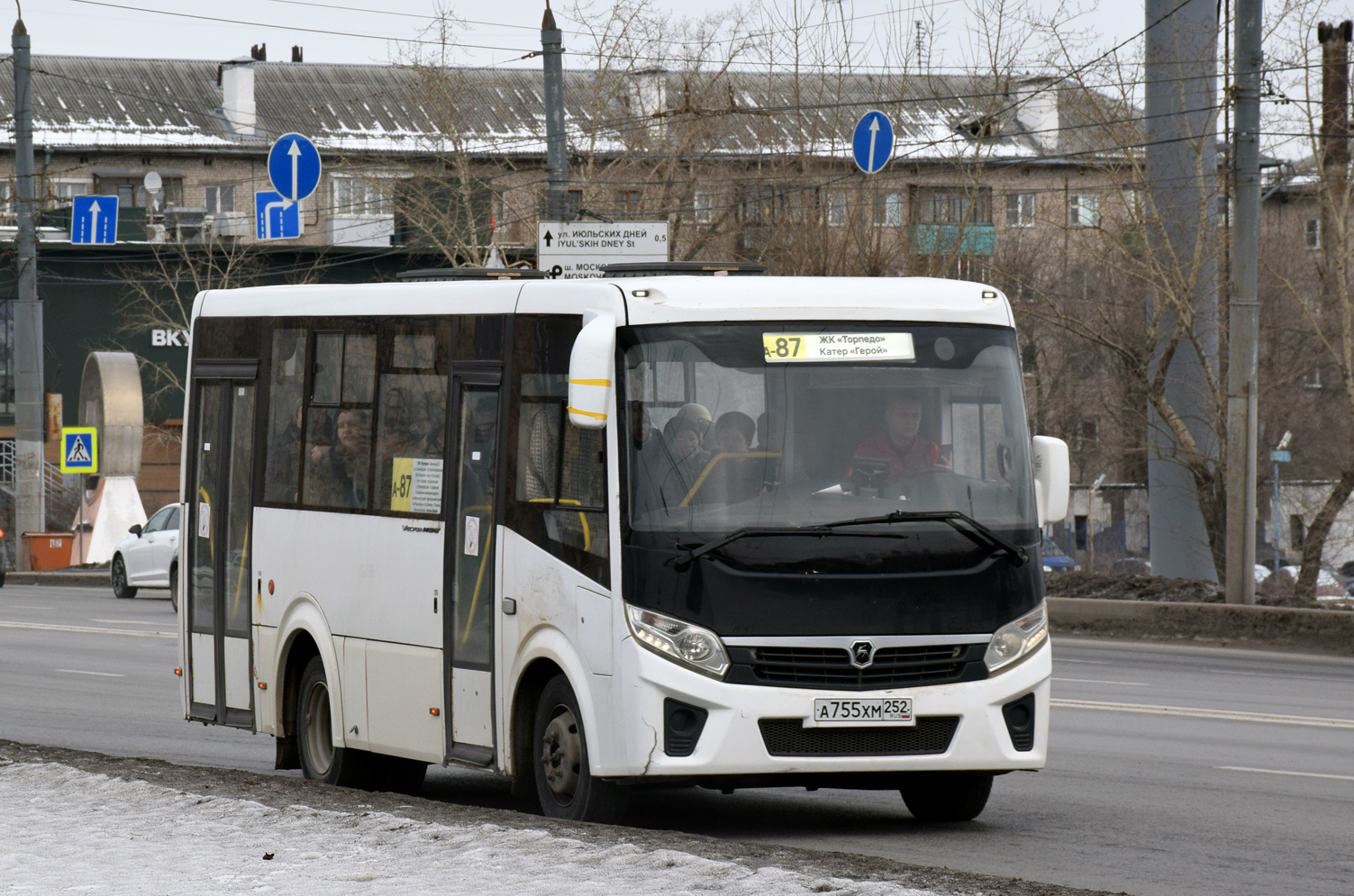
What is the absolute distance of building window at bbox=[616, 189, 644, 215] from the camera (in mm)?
38031

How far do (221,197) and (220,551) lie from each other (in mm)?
55699

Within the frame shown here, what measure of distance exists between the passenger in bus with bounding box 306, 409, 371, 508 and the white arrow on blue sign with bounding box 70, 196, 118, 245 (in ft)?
95.3

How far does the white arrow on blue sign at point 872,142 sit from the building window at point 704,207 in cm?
1112

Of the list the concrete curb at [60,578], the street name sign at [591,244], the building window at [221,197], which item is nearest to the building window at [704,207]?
the street name sign at [591,244]

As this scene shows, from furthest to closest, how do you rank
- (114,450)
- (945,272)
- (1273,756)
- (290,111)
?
(290,111)
(114,450)
(945,272)
(1273,756)

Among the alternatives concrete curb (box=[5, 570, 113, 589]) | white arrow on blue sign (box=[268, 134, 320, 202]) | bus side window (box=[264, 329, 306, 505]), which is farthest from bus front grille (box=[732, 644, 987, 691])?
concrete curb (box=[5, 570, 113, 589])

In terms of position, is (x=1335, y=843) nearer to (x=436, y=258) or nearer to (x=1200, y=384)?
(x=1200, y=384)

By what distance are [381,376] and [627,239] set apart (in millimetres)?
15318

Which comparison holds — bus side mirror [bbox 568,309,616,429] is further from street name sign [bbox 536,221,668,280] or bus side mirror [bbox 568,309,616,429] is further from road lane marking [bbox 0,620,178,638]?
street name sign [bbox 536,221,668,280]

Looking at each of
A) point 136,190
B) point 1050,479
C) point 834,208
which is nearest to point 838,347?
point 1050,479

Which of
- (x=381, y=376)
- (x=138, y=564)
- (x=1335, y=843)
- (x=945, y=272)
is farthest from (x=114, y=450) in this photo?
(x=1335, y=843)

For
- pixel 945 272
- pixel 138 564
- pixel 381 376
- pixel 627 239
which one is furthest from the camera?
pixel 138 564

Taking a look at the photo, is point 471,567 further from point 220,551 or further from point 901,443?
point 220,551

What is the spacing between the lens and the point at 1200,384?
26953mm
